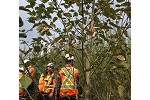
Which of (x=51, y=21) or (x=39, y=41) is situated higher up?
(x=51, y=21)

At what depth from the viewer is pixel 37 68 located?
107 centimetres

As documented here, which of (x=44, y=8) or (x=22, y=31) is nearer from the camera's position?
(x=22, y=31)

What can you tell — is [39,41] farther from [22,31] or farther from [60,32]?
[22,31]

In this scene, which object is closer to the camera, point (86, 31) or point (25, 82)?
point (25, 82)
